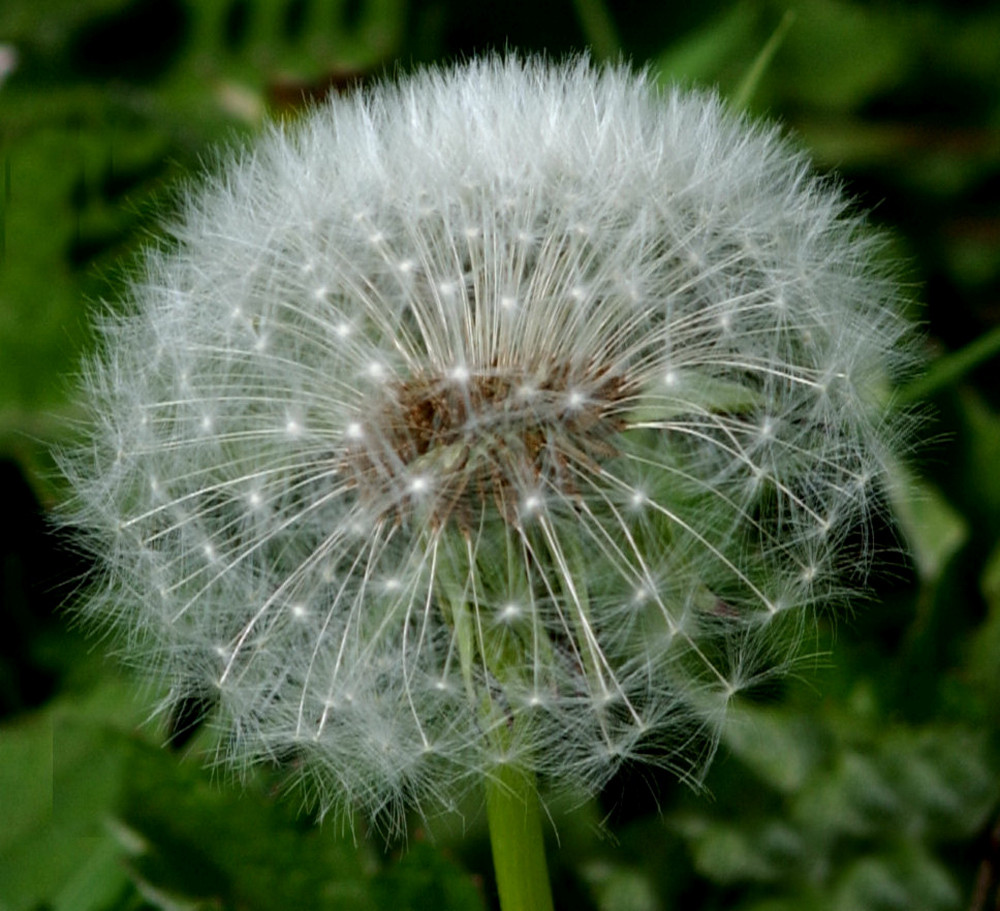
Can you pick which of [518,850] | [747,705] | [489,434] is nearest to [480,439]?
[489,434]

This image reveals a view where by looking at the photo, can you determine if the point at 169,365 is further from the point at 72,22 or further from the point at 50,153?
the point at 72,22

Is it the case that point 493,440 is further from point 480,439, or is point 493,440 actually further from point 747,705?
point 747,705

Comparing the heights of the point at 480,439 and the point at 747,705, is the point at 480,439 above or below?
above

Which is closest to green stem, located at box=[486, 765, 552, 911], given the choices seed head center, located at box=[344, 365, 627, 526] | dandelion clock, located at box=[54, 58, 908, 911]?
dandelion clock, located at box=[54, 58, 908, 911]

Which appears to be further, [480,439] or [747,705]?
[747,705]

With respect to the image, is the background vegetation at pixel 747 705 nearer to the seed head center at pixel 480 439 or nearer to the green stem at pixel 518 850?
the green stem at pixel 518 850

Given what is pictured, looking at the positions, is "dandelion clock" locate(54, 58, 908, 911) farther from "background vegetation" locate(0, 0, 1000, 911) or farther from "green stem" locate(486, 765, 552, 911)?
"background vegetation" locate(0, 0, 1000, 911)

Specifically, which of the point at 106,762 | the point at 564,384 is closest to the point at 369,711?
the point at 564,384
